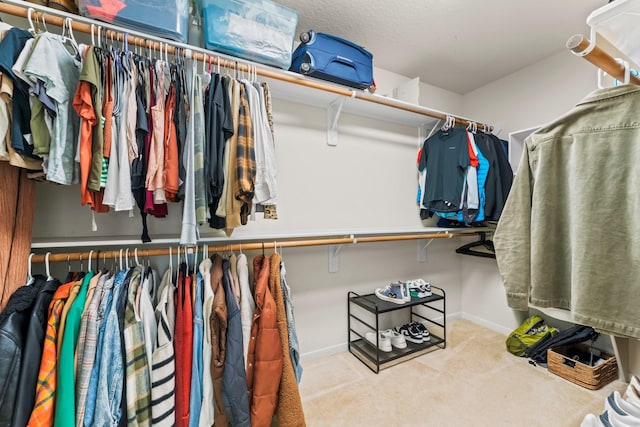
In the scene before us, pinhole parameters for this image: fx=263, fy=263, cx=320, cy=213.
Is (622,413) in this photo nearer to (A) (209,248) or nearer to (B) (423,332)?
(B) (423,332)

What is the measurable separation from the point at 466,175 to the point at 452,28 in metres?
1.03

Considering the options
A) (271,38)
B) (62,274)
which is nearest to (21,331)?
(62,274)

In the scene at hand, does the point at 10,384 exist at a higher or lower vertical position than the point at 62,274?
lower

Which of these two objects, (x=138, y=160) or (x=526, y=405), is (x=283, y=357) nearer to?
(x=138, y=160)

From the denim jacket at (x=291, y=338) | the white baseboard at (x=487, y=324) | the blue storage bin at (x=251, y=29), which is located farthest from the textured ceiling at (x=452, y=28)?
the white baseboard at (x=487, y=324)

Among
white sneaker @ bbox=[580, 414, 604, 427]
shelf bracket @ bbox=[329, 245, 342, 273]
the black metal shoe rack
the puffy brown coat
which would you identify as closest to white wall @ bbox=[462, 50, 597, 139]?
the black metal shoe rack

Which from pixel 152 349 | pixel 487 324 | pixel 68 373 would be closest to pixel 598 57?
pixel 152 349

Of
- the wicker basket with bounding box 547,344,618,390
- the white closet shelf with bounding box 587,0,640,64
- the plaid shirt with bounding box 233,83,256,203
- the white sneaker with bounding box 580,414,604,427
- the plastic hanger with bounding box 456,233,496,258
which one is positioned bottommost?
the wicker basket with bounding box 547,344,618,390

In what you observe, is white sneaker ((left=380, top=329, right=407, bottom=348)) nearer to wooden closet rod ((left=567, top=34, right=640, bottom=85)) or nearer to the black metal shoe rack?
the black metal shoe rack

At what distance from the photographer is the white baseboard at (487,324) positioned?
2348 millimetres

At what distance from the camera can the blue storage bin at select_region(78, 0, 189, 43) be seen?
42.3 inches

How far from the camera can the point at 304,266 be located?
76.8 inches

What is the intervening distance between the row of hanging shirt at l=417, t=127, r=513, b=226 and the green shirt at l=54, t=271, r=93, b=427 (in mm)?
2260

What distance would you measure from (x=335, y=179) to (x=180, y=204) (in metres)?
1.10
